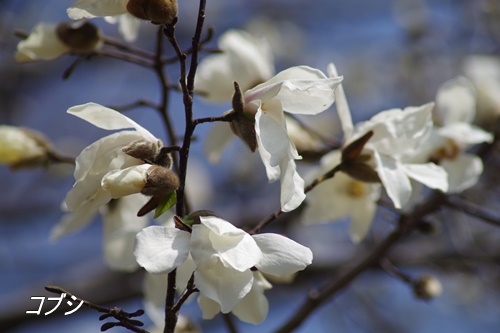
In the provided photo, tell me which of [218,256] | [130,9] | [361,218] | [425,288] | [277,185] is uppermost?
[130,9]

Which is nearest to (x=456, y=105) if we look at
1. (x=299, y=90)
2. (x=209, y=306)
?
(x=299, y=90)

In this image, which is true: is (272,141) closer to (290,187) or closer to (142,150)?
(290,187)

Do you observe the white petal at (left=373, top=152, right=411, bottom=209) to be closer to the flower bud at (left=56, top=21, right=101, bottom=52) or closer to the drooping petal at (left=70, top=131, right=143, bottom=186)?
the drooping petal at (left=70, top=131, right=143, bottom=186)

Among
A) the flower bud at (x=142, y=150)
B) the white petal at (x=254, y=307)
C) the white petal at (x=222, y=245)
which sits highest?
the flower bud at (x=142, y=150)

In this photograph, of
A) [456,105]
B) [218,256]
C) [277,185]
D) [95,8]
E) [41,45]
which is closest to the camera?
[218,256]

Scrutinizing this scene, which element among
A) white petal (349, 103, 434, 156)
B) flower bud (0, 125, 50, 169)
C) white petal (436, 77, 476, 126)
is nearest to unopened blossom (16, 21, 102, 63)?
flower bud (0, 125, 50, 169)

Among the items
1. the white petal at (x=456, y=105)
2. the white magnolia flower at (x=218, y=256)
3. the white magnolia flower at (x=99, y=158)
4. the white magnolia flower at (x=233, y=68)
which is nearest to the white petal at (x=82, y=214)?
the white magnolia flower at (x=99, y=158)

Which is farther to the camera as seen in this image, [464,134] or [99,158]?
[464,134]

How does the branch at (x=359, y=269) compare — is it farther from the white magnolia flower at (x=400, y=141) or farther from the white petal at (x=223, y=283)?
the white petal at (x=223, y=283)
